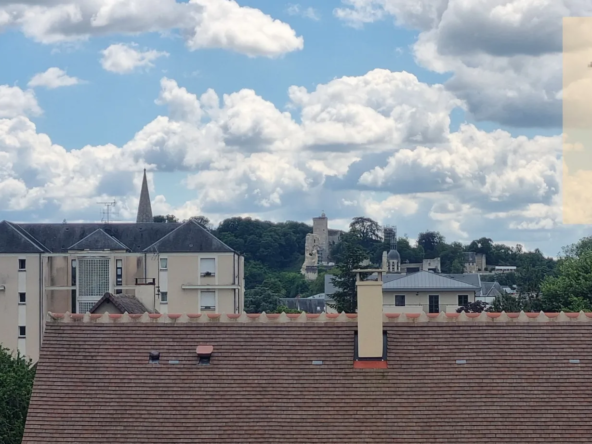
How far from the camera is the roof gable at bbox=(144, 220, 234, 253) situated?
82.0 meters

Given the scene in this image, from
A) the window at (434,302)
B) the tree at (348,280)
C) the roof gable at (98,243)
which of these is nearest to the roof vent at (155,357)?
the roof gable at (98,243)

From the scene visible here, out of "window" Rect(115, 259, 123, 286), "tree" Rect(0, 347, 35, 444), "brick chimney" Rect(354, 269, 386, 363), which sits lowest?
"tree" Rect(0, 347, 35, 444)

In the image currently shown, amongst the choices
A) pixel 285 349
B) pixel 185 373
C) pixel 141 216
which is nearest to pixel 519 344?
pixel 285 349

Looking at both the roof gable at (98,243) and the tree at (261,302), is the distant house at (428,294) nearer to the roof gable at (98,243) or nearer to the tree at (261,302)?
the roof gable at (98,243)

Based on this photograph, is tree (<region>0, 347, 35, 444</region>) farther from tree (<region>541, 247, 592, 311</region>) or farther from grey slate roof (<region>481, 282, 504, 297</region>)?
grey slate roof (<region>481, 282, 504, 297</region>)

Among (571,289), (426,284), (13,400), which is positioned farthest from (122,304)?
(426,284)

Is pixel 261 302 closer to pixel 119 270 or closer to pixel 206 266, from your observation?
→ pixel 119 270

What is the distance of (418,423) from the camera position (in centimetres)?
2380

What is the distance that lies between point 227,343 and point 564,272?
2078 inches

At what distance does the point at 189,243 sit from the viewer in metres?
82.4

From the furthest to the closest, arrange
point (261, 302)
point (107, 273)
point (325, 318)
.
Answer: point (261, 302) < point (107, 273) < point (325, 318)

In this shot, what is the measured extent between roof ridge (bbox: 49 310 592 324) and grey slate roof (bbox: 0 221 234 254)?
5535cm

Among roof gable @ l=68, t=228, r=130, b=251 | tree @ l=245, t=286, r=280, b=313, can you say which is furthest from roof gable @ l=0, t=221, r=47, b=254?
tree @ l=245, t=286, r=280, b=313

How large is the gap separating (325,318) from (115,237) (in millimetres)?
62605
